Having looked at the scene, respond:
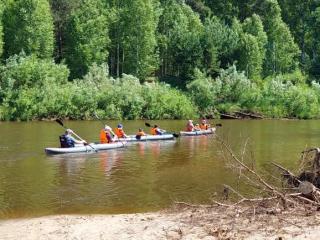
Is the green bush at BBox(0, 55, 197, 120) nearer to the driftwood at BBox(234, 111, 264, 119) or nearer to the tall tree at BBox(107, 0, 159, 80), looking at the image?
the driftwood at BBox(234, 111, 264, 119)

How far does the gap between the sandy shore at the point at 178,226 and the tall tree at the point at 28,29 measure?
50.6 metres

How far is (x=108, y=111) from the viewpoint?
5431 centimetres

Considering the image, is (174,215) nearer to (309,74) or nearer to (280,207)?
(280,207)

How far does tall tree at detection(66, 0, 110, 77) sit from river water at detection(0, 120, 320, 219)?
3043 centimetres

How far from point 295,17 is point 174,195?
75020 millimetres

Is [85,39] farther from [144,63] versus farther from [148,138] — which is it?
[148,138]

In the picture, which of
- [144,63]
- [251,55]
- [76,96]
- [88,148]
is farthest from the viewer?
[251,55]

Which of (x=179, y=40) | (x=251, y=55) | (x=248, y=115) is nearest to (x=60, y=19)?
(x=179, y=40)

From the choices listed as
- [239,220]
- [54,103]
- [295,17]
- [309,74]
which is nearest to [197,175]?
[239,220]

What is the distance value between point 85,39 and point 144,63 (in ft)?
27.1

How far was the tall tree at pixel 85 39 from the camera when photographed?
64938 mm

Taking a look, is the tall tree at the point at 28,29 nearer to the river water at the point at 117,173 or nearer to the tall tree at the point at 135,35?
the tall tree at the point at 135,35

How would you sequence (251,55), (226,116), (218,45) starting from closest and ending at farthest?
A: (226,116) → (218,45) → (251,55)

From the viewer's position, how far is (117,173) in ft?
70.7
